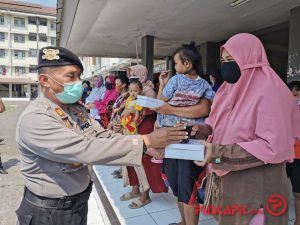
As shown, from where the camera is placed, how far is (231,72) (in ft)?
5.03

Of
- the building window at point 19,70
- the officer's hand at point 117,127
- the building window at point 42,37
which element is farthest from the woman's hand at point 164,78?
the building window at point 42,37

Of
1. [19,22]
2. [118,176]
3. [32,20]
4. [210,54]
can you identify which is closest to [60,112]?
[118,176]

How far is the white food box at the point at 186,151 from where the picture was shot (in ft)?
4.56

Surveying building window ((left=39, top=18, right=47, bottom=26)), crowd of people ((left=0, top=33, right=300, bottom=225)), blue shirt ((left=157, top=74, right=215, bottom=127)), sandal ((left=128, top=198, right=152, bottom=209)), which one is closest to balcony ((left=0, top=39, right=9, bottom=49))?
building window ((left=39, top=18, right=47, bottom=26))

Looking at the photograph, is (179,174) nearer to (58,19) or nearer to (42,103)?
(42,103)

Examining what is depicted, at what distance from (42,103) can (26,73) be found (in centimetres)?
4654

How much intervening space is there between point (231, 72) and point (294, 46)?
4.08 meters

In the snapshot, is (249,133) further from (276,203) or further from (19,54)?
(19,54)

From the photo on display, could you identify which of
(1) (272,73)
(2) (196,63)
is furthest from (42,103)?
(2) (196,63)

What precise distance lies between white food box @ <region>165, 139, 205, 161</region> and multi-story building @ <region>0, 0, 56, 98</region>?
43.3 m

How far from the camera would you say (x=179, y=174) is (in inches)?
92.8

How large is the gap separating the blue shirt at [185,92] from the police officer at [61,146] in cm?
93

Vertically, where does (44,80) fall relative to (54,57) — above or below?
below

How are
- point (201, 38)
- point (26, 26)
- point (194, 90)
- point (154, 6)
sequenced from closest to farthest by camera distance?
point (194, 90)
point (154, 6)
point (201, 38)
point (26, 26)
